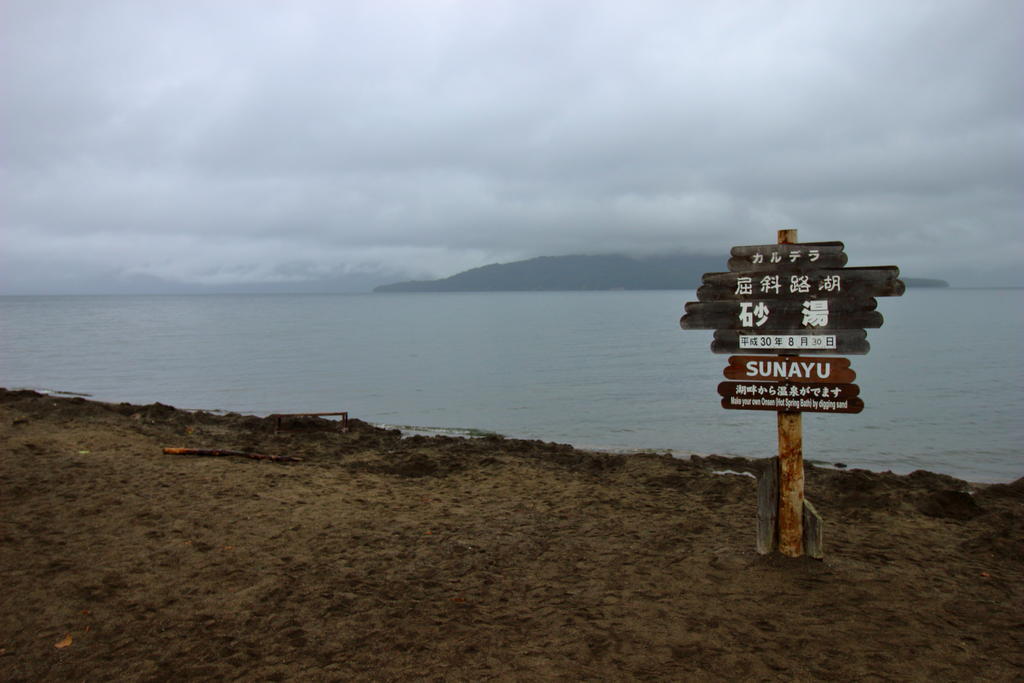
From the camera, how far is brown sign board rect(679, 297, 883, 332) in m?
6.39

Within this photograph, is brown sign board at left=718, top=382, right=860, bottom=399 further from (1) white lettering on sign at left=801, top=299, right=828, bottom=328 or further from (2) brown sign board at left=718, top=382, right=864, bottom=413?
(1) white lettering on sign at left=801, top=299, right=828, bottom=328

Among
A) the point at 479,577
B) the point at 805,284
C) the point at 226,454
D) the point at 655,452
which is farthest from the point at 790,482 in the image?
the point at 226,454

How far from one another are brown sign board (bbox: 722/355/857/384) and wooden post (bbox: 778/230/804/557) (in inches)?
16.1

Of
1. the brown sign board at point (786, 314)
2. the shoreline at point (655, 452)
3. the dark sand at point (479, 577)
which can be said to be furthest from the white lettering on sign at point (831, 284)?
the shoreline at point (655, 452)

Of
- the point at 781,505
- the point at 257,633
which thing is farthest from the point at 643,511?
the point at 257,633

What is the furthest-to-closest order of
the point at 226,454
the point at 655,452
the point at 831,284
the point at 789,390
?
the point at 655,452
the point at 226,454
the point at 789,390
the point at 831,284

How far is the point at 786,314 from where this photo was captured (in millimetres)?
6648

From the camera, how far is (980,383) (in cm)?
2695

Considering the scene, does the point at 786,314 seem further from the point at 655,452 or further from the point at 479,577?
the point at 655,452

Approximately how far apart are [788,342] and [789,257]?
2.79ft

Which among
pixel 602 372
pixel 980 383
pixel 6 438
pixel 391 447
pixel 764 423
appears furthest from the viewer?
pixel 602 372

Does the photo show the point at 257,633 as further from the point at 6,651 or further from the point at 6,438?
the point at 6,438

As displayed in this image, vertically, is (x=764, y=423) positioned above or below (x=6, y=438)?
below

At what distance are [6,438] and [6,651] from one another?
7.78 meters
